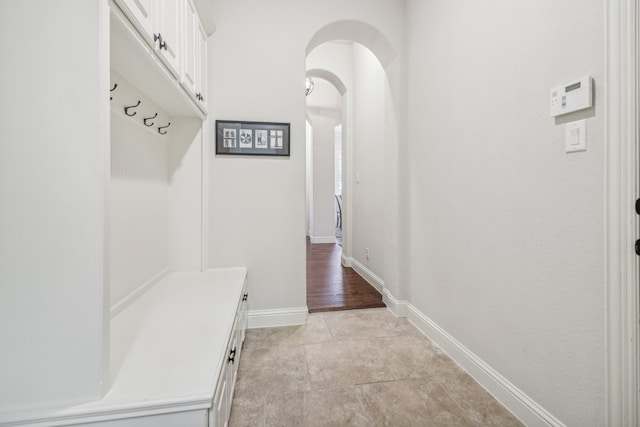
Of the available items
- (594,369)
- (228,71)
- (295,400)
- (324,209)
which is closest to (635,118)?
(594,369)

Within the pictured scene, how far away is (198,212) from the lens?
2186mm

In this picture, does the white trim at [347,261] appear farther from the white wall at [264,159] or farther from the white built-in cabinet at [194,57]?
the white built-in cabinet at [194,57]

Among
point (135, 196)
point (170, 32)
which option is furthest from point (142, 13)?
point (135, 196)

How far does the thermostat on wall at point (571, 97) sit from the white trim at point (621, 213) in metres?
0.06

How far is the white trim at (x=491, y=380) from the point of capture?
1.28m

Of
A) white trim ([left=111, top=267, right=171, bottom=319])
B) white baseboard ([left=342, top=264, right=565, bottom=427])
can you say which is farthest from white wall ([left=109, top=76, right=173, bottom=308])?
white baseboard ([left=342, top=264, right=565, bottom=427])

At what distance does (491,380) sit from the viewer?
153cm

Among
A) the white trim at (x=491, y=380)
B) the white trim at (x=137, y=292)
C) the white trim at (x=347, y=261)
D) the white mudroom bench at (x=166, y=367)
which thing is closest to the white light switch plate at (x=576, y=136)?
the white trim at (x=491, y=380)

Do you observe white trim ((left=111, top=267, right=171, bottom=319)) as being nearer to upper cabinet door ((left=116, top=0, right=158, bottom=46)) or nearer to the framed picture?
the framed picture

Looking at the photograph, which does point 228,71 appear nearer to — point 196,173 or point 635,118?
point 196,173

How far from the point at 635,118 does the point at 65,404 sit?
1.94 meters

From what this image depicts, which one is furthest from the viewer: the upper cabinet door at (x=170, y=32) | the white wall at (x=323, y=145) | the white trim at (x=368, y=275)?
the white wall at (x=323, y=145)

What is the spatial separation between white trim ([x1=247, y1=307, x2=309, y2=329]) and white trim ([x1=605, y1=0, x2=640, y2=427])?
1.80m

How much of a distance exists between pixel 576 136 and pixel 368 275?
2619mm
